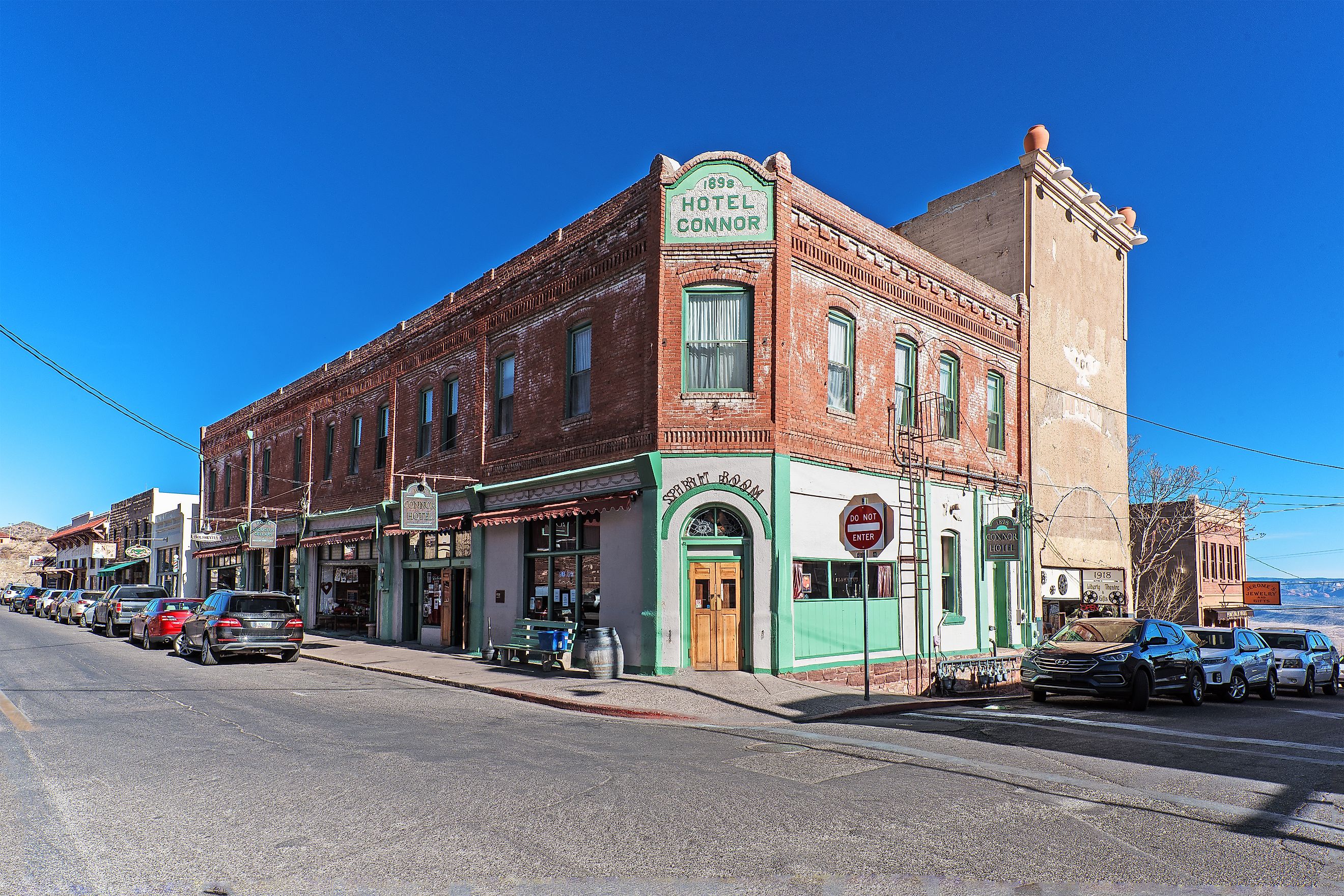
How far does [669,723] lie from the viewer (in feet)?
39.2

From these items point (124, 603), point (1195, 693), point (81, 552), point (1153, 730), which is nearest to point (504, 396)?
point (1153, 730)

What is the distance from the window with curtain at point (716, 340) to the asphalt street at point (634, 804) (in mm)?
7194

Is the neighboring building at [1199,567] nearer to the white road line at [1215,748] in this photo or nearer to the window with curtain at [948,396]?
the window with curtain at [948,396]

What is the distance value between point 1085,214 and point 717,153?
1601cm

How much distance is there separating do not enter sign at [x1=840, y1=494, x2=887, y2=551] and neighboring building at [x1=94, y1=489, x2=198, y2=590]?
4266cm

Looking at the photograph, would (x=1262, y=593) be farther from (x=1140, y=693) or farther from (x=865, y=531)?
(x=865, y=531)

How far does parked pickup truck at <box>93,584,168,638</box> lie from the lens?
1128 inches

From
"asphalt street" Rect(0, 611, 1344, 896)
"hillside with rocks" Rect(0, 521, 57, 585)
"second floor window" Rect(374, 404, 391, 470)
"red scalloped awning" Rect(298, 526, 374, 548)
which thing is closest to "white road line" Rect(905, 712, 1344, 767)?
"asphalt street" Rect(0, 611, 1344, 896)

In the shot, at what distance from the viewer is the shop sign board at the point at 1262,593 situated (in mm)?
43812

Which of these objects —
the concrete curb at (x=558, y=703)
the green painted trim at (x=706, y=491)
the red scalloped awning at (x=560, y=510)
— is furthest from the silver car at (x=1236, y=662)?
the red scalloped awning at (x=560, y=510)

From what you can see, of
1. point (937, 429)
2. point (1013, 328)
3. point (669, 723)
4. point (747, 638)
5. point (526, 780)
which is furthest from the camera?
point (1013, 328)

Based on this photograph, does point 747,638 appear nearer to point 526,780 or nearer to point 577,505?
point 577,505

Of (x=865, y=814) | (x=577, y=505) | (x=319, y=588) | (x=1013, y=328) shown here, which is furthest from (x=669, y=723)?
(x=319, y=588)

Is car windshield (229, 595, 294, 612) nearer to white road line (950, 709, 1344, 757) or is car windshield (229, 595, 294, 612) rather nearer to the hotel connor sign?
the hotel connor sign
